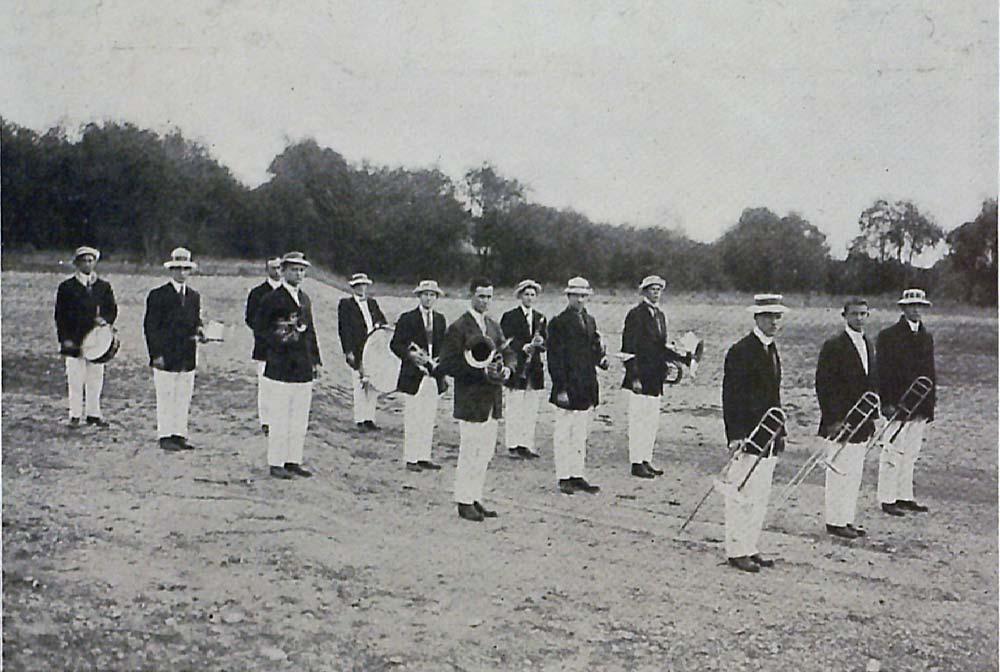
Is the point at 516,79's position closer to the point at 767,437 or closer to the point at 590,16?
the point at 590,16

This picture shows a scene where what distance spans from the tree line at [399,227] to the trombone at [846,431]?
0.51 meters

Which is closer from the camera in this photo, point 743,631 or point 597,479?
point 743,631

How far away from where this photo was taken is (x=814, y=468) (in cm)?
434

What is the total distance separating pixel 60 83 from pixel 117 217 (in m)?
0.62

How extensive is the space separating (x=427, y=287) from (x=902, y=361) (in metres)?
2.21

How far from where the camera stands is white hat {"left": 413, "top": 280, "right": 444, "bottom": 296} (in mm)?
4277

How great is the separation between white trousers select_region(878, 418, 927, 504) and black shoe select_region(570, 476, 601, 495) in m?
1.30

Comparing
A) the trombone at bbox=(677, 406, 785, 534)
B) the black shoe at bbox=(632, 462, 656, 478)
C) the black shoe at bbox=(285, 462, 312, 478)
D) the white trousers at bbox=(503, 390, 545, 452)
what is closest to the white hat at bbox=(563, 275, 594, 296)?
the white trousers at bbox=(503, 390, 545, 452)

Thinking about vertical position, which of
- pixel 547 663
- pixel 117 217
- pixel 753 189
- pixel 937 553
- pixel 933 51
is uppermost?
pixel 933 51

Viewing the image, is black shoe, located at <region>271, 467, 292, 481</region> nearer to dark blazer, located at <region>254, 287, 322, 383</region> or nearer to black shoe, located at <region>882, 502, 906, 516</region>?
dark blazer, located at <region>254, 287, 322, 383</region>

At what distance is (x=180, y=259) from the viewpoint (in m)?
4.19

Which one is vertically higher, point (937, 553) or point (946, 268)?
point (946, 268)

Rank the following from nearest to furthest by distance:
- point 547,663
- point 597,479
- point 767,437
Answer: point 547,663 < point 767,437 < point 597,479

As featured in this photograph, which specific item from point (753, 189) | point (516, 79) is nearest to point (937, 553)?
point (753, 189)
